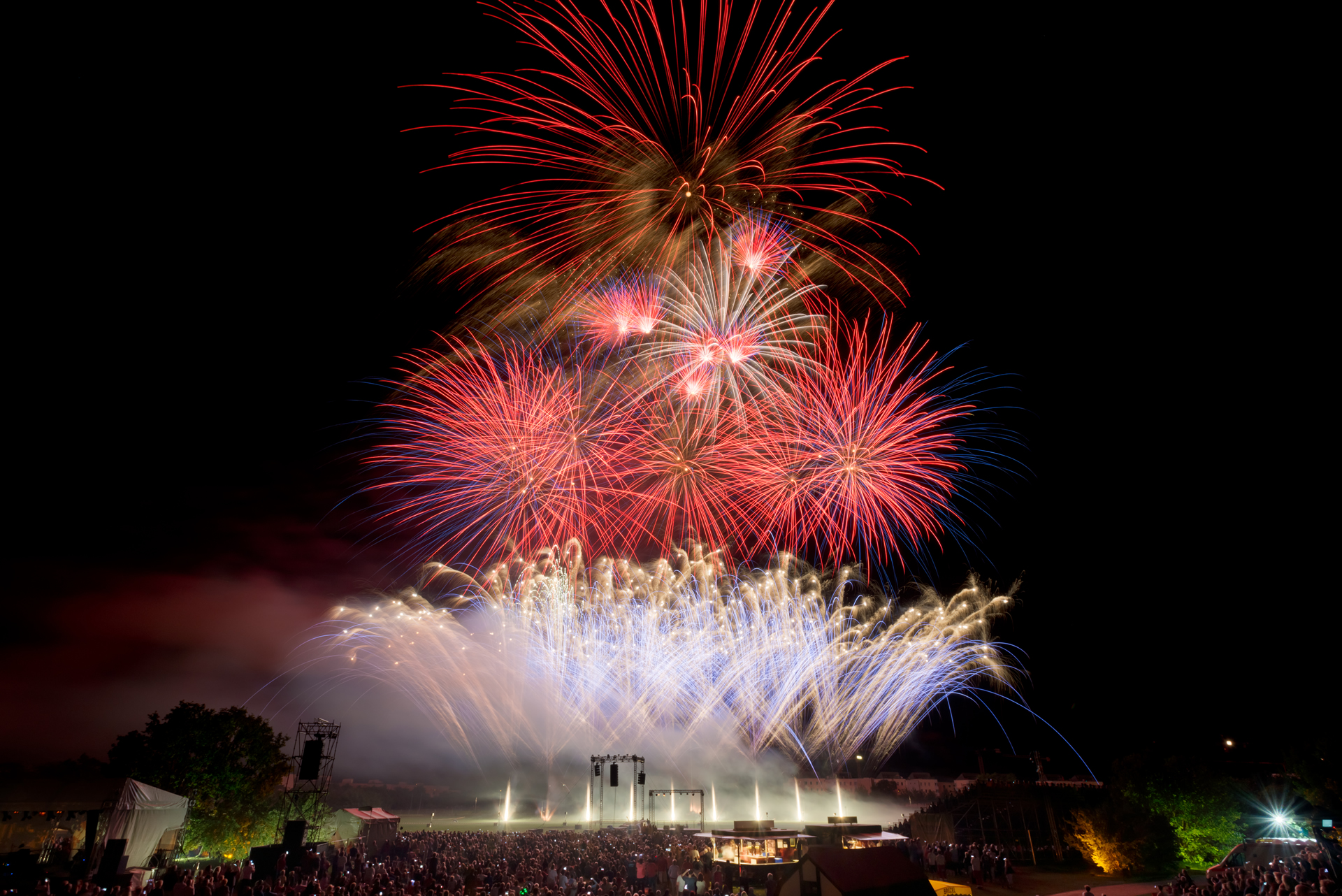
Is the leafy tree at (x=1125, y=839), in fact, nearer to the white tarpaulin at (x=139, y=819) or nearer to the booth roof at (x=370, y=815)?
the booth roof at (x=370, y=815)

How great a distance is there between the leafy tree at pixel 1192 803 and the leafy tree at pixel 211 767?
38445 mm

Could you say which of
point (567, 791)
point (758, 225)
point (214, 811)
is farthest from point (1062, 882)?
point (567, 791)

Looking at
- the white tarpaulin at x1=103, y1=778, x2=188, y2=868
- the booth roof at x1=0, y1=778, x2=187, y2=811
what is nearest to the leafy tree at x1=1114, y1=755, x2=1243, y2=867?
the white tarpaulin at x1=103, y1=778, x2=188, y2=868

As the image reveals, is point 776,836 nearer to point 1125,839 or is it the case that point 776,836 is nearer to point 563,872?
point 563,872

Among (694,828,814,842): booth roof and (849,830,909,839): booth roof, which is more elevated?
(694,828,814,842): booth roof

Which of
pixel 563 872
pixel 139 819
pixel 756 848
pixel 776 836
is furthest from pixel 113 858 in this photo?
pixel 776 836

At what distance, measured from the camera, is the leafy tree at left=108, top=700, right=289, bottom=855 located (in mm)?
29781

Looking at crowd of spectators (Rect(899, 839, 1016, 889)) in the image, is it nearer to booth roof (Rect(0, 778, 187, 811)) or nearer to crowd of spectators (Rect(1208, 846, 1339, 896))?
crowd of spectators (Rect(1208, 846, 1339, 896))

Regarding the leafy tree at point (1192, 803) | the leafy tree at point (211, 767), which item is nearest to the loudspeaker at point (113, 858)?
the leafy tree at point (211, 767)

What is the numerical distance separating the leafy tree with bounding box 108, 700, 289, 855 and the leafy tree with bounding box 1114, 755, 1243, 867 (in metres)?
38.4

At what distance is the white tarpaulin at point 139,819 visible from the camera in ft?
65.6

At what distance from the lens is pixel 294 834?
21969mm

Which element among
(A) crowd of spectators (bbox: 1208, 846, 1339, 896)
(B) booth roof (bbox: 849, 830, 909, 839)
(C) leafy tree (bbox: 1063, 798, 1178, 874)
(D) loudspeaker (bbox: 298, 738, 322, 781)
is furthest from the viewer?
(B) booth roof (bbox: 849, 830, 909, 839)

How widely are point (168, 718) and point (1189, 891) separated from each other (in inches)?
1489
